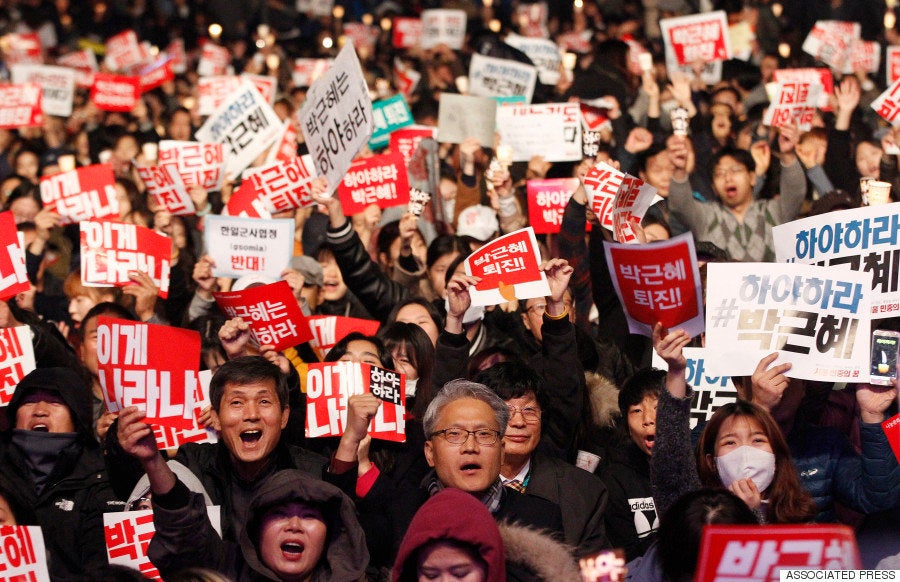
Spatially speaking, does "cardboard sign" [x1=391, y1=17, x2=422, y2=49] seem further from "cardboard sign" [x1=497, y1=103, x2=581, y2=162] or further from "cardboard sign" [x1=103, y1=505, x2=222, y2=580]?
"cardboard sign" [x1=103, y1=505, x2=222, y2=580]

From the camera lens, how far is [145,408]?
→ 5.82 metres

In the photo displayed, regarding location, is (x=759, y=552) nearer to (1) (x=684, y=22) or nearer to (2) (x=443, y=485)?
(2) (x=443, y=485)

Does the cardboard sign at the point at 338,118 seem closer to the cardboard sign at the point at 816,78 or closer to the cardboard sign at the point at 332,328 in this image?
the cardboard sign at the point at 332,328

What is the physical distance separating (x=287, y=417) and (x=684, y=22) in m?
7.77

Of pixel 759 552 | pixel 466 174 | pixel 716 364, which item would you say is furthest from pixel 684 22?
pixel 759 552

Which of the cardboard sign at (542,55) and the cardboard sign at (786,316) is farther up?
the cardboard sign at (542,55)

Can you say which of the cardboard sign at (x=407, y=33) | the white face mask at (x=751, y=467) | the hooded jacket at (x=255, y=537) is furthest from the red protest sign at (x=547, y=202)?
the cardboard sign at (x=407, y=33)

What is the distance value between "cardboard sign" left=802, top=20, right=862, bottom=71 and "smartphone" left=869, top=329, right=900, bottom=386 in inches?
306

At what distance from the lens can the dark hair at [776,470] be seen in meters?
4.57

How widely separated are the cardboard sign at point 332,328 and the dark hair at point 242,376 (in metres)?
1.60

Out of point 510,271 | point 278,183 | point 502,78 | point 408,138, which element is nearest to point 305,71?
point 502,78

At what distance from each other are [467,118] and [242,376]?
4967 mm

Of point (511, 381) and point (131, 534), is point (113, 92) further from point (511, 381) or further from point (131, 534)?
point (511, 381)

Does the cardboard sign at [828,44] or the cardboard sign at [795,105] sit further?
the cardboard sign at [828,44]
